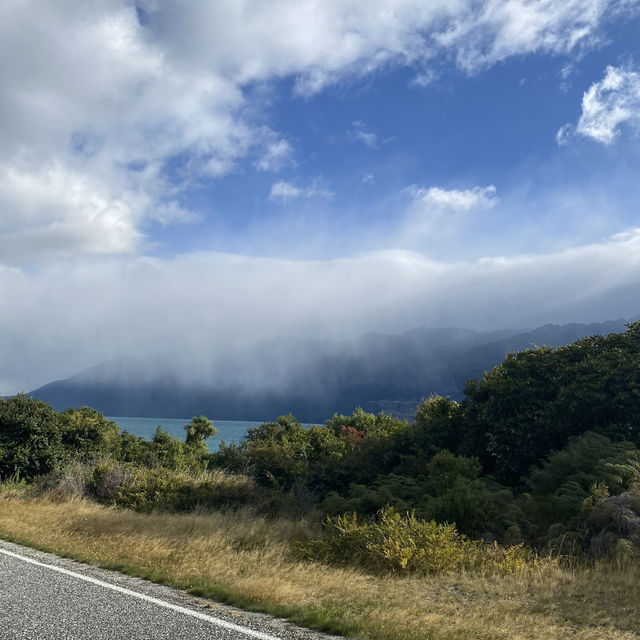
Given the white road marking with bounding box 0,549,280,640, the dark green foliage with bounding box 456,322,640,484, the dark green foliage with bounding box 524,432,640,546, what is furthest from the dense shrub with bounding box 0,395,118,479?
the dark green foliage with bounding box 524,432,640,546

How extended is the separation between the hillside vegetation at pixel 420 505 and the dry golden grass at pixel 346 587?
50mm

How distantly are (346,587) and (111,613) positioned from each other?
3.85m

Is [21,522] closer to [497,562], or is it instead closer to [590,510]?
[497,562]

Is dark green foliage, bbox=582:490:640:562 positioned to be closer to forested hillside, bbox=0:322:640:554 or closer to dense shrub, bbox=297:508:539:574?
forested hillside, bbox=0:322:640:554

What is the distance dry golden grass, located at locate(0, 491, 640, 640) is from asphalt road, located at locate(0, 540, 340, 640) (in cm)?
47

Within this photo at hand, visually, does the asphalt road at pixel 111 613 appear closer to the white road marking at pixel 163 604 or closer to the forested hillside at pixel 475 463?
the white road marking at pixel 163 604

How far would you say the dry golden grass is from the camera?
7047mm

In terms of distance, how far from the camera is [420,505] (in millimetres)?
15711

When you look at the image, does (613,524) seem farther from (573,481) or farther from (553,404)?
(553,404)

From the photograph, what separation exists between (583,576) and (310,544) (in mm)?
5750

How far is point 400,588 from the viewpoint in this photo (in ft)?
30.2

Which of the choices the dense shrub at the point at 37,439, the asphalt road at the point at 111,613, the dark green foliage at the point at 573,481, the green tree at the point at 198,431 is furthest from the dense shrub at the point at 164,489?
the green tree at the point at 198,431

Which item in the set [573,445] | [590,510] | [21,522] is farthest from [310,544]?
[573,445]

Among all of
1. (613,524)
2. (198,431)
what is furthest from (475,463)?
(198,431)
